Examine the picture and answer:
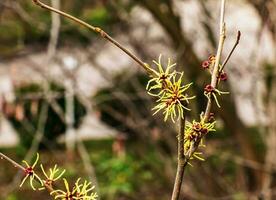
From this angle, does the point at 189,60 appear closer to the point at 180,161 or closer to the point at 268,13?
the point at 268,13

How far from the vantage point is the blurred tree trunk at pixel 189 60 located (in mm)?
4520

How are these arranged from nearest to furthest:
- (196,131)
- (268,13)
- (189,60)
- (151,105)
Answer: (196,131)
(268,13)
(189,60)
(151,105)

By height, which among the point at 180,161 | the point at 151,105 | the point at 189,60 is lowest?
the point at 180,161

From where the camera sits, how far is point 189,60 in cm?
500

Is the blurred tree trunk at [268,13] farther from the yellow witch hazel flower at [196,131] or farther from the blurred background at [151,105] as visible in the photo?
the yellow witch hazel flower at [196,131]

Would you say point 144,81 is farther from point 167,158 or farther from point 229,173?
point 167,158

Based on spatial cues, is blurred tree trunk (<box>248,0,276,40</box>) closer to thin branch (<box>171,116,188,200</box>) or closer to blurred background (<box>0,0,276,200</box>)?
blurred background (<box>0,0,276,200</box>)

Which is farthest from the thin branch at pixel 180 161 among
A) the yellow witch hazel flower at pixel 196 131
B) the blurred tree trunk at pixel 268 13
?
the blurred tree trunk at pixel 268 13

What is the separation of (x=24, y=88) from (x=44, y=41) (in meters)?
8.15

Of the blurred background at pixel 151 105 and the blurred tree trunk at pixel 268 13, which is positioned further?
the blurred background at pixel 151 105

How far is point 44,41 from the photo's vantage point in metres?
17.0

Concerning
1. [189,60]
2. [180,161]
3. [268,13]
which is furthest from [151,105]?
[180,161]

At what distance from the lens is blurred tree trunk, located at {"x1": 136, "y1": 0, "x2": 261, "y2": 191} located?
4.52 meters

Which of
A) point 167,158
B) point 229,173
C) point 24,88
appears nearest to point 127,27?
point 167,158
